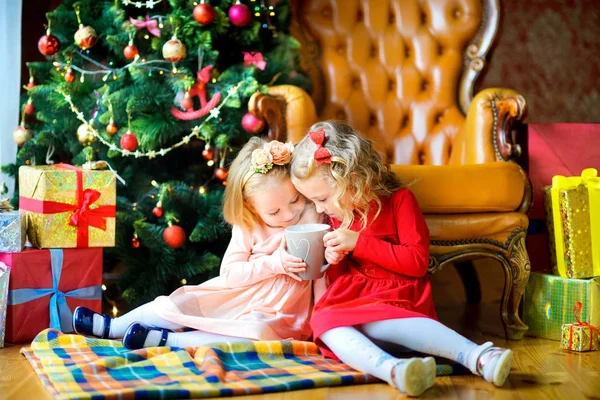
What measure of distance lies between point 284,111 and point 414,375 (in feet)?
4.16

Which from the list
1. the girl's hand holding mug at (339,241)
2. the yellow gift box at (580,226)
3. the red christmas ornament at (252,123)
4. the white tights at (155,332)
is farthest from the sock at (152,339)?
the yellow gift box at (580,226)

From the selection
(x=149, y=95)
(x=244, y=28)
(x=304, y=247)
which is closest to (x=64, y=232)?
(x=149, y=95)

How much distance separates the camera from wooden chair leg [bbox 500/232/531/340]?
2410mm

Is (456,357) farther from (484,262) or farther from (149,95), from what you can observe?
(484,262)

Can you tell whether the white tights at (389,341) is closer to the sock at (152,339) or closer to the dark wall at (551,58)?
the sock at (152,339)

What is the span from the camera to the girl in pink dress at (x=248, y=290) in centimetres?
212

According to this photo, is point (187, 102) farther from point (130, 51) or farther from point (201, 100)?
point (130, 51)

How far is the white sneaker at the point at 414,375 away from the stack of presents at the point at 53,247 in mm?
1077

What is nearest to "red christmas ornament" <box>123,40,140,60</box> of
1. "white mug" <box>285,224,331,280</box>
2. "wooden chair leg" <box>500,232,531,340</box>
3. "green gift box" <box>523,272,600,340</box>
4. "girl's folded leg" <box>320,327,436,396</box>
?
"white mug" <box>285,224,331,280</box>

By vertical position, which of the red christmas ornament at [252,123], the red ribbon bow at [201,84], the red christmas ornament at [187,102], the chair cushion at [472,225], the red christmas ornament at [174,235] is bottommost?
the red christmas ornament at [174,235]

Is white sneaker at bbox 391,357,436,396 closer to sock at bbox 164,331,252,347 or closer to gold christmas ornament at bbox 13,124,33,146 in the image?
sock at bbox 164,331,252,347

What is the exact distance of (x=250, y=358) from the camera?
198cm

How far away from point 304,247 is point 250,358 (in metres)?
0.31

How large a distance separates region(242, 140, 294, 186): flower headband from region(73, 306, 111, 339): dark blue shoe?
1.96ft
